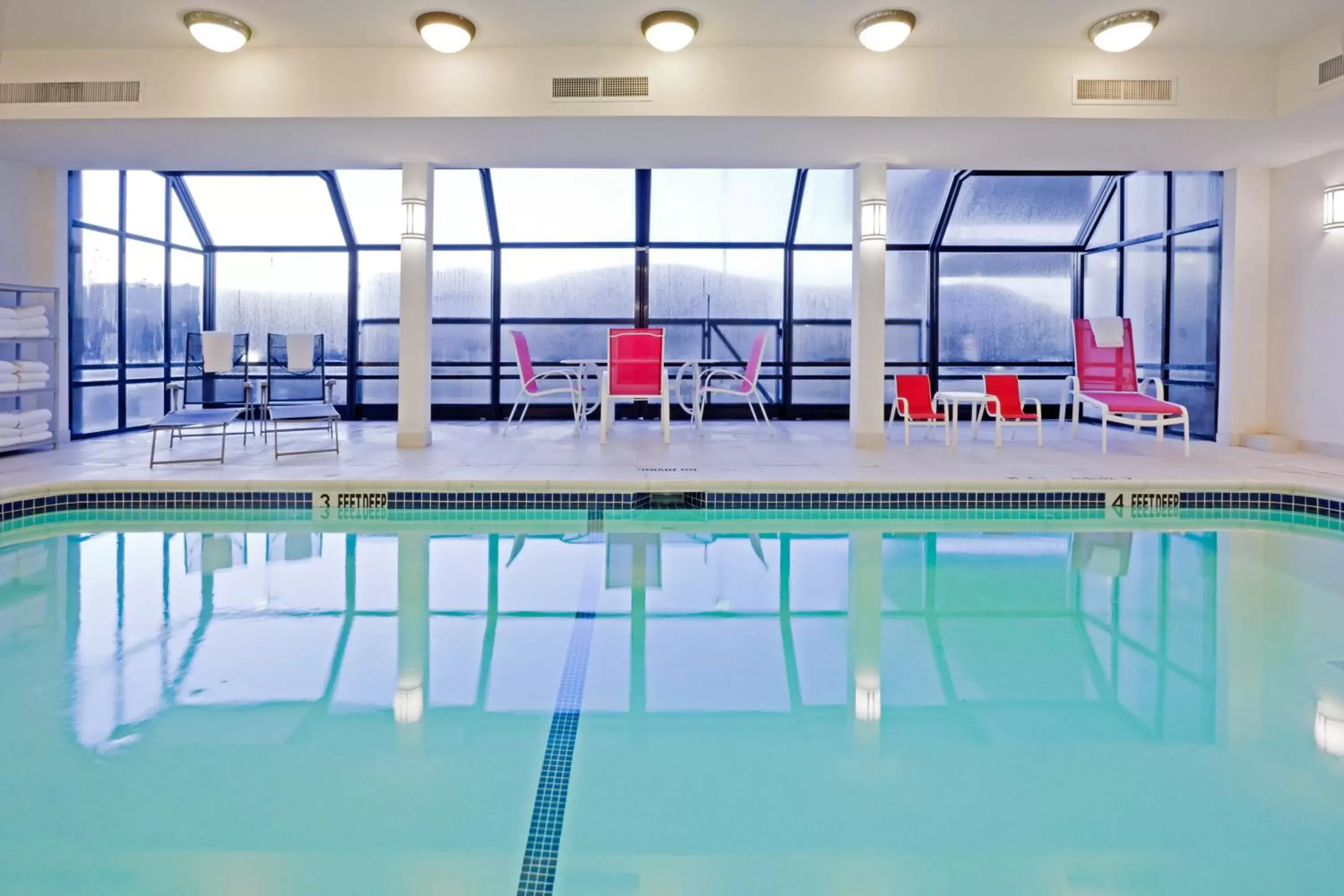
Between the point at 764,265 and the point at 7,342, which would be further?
the point at 764,265

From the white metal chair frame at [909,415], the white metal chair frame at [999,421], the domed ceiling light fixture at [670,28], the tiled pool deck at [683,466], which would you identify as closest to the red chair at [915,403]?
the white metal chair frame at [909,415]

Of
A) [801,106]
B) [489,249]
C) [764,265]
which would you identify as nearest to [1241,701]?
[801,106]

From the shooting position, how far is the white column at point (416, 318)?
282 inches

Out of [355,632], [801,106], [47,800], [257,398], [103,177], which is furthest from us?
[257,398]

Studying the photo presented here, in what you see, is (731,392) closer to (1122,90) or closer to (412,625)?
(1122,90)

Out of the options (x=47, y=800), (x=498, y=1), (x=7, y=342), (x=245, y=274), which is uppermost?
(x=498, y=1)

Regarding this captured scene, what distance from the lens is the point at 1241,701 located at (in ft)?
8.16

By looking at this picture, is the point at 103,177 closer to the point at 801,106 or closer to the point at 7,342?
the point at 7,342

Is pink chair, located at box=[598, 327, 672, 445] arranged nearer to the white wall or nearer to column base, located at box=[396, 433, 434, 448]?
column base, located at box=[396, 433, 434, 448]

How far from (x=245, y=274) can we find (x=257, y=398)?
1500mm

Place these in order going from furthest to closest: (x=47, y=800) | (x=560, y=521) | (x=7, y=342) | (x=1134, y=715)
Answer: (x=7, y=342), (x=560, y=521), (x=1134, y=715), (x=47, y=800)

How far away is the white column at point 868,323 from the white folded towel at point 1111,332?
6.80 ft

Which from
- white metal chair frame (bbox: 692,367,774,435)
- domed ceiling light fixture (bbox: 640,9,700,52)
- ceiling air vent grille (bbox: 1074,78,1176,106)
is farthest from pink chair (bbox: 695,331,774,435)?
ceiling air vent grille (bbox: 1074,78,1176,106)

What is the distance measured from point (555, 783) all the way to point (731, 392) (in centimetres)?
596
